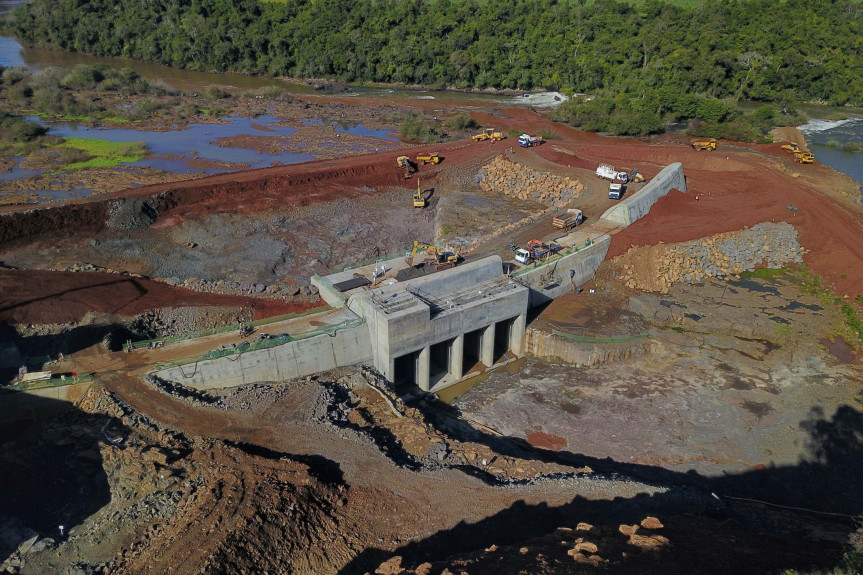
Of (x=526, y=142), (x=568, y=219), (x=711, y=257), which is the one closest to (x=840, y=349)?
(x=711, y=257)

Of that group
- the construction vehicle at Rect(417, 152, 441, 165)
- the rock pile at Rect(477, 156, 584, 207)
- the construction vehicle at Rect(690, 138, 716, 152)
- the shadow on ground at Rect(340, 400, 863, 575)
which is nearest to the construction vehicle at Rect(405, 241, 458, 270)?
the shadow on ground at Rect(340, 400, 863, 575)

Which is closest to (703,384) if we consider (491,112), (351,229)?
(351,229)

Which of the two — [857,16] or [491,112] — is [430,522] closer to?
[491,112]

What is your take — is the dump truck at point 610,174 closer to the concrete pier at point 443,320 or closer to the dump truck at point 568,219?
the dump truck at point 568,219

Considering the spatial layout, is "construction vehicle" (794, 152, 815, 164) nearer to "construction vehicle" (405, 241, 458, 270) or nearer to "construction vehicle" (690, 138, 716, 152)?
"construction vehicle" (690, 138, 716, 152)

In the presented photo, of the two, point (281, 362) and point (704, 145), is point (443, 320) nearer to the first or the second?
point (281, 362)
